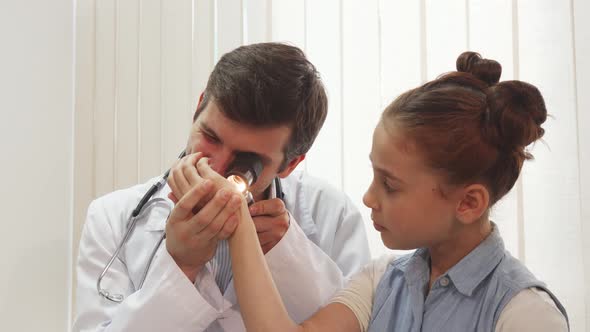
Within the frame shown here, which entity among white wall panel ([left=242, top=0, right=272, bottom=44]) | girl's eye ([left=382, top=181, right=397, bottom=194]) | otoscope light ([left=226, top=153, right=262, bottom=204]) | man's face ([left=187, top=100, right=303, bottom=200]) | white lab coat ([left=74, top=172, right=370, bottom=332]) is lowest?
white lab coat ([left=74, top=172, right=370, bottom=332])

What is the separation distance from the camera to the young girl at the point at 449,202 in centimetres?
115

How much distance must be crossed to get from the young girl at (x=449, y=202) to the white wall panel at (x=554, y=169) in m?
0.50

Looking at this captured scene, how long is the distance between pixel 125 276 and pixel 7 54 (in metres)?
1.12

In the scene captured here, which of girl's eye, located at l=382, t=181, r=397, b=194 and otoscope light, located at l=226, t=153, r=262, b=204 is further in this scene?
otoscope light, located at l=226, t=153, r=262, b=204

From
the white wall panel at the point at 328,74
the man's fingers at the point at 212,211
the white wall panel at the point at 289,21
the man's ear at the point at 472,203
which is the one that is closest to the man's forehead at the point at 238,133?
the man's fingers at the point at 212,211

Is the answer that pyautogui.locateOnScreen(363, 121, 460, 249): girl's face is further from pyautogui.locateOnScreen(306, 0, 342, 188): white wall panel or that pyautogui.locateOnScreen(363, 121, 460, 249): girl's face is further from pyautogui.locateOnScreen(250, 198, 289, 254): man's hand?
pyautogui.locateOnScreen(306, 0, 342, 188): white wall panel

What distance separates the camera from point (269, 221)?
55.1 inches

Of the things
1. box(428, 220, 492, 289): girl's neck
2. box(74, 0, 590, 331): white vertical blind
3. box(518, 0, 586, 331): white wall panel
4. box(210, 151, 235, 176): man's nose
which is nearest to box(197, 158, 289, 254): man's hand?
box(210, 151, 235, 176): man's nose

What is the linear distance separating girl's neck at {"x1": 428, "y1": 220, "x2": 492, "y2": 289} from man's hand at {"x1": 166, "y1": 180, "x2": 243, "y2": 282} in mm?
405

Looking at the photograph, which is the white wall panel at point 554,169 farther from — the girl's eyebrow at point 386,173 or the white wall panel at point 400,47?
the girl's eyebrow at point 386,173

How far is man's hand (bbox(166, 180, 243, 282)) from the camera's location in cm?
120

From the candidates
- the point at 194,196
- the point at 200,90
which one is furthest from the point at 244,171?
the point at 200,90

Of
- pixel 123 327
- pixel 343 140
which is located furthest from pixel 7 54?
pixel 123 327

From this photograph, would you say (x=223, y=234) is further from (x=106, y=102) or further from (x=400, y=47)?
(x=106, y=102)
